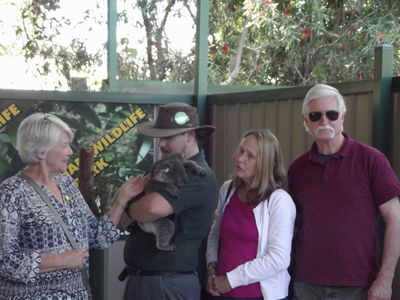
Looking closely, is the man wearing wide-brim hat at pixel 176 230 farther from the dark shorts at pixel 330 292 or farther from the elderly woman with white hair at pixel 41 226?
the dark shorts at pixel 330 292

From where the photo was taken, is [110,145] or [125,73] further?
[125,73]

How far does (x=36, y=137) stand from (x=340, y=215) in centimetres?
137

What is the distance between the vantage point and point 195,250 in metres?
3.15

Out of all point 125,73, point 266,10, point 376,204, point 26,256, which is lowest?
point 26,256

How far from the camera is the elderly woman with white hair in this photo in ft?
9.10

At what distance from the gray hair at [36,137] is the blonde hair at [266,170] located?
35.8 inches

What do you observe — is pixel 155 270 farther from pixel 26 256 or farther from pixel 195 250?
pixel 26 256

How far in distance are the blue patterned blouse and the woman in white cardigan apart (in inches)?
26.4

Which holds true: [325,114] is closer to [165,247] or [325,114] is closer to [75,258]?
[165,247]

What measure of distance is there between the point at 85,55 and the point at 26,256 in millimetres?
4167

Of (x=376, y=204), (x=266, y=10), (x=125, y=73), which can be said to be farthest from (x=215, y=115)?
(x=266, y=10)

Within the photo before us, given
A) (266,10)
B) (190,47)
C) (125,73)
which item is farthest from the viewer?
(266,10)

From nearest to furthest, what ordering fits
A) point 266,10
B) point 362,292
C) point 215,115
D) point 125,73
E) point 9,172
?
point 362,292 < point 9,172 < point 215,115 < point 125,73 < point 266,10

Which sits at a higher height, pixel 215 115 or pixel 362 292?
pixel 215 115
